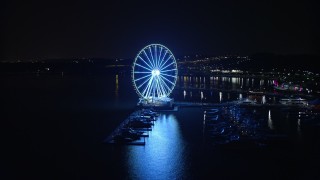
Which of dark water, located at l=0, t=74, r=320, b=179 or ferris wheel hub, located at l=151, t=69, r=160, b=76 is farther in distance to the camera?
ferris wheel hub, located at l=151, t=69, r=160, b=76

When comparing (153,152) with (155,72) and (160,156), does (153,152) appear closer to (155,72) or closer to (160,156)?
(160,156)

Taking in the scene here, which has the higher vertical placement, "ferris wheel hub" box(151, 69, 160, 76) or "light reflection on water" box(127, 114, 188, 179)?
"ferris wheel hub" box(151, 69, 160, 76)

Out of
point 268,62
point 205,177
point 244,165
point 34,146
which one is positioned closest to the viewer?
point 205,177

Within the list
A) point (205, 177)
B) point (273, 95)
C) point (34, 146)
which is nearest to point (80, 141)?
point (34, 146)

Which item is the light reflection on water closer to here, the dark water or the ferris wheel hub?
the dark water

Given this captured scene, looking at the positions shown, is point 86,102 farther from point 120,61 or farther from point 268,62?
point 120,61

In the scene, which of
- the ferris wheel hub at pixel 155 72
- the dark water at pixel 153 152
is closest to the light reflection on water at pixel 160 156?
the dark water at pixel 153 152

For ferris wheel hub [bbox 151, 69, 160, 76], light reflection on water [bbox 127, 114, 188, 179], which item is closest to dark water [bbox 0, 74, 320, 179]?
light reflection on water [bbox 127, 114, 188, 179]

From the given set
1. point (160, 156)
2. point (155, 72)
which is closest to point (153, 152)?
point (160, 156)
